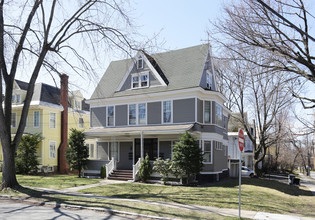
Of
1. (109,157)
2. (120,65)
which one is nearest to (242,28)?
(109,157)

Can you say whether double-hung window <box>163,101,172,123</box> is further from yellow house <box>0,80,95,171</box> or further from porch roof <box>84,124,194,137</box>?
yellow house <box>0,80,95,171</box>

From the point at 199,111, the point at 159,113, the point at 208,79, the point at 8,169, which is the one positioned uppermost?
the point at 208,79

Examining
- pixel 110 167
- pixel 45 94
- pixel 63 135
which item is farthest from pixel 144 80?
pixel 45 94

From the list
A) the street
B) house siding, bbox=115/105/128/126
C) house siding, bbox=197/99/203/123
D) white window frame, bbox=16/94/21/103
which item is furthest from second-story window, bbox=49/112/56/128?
the street

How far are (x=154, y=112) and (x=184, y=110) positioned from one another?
260cm

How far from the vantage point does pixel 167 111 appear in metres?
21.8

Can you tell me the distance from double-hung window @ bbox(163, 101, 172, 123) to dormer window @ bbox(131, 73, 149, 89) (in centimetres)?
265

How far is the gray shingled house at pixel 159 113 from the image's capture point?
2088 centimetres

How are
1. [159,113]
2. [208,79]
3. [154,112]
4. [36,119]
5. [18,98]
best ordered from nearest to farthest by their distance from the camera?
[159,113] < [154,112] < [208,79] < [36,119] < [18,98]

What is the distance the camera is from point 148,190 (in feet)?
52.6

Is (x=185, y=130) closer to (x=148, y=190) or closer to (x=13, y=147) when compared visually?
(x=148, y=190)

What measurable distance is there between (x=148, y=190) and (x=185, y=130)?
16.0 feet

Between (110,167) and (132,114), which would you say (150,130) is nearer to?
(132,114)

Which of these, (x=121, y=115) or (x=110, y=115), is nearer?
(x=121, y=115)
